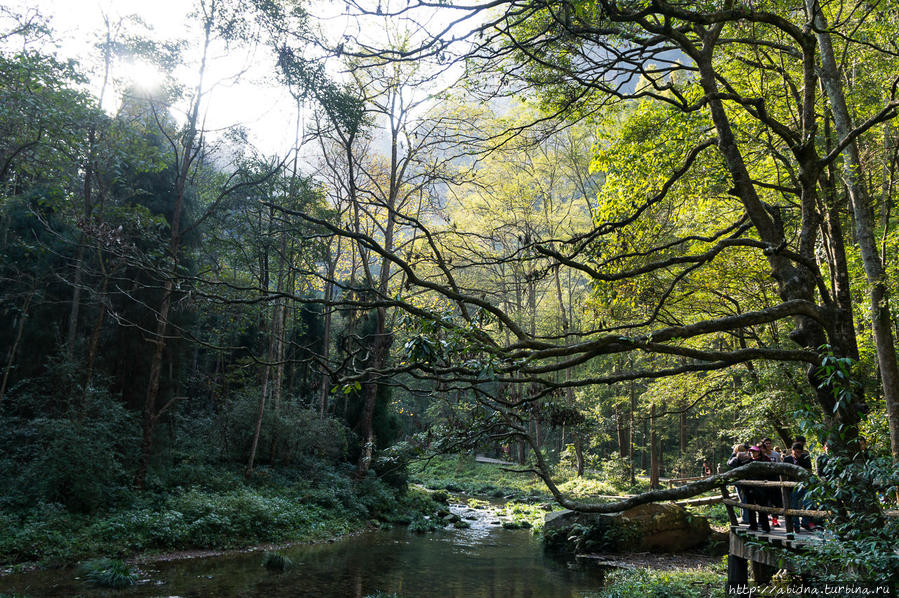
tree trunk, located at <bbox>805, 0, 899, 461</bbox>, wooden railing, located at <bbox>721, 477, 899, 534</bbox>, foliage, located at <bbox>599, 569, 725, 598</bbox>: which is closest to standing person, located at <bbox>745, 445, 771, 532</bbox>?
wooden railing, located at <bbox>721, 477, 899, 534</bbox>

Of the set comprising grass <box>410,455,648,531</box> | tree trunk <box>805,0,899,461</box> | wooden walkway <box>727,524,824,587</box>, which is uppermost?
tree trunk <box>805,0,899,461</box>

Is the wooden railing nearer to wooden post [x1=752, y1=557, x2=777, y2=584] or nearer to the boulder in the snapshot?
wooden post [x1=752, y1=557, x2=777, y2=584]

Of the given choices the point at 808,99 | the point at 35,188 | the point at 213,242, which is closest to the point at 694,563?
the point at 808,99

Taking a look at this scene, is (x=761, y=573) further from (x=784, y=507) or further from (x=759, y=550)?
(x=784, y=507)

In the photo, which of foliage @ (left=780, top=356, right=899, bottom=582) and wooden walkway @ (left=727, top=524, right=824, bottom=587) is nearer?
foliage @ (left=780, top=356, right=899, bottom=582)

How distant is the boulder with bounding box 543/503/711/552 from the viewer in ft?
48.9

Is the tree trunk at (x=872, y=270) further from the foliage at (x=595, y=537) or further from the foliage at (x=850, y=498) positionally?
the foliage at (x=595, y=537)

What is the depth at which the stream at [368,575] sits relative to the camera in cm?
948

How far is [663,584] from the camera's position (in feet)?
32.1

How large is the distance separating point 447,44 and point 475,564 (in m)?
12.0

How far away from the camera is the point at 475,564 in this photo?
1316 cm

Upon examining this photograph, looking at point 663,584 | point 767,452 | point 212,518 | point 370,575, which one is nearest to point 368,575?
point 370,575

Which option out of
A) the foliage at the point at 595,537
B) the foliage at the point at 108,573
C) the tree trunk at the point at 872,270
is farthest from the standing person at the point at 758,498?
the foliage at the point at 108,573

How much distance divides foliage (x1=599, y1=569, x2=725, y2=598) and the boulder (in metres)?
2.50
